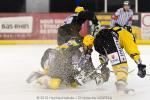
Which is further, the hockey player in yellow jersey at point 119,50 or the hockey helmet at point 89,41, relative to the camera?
the hockey helmet at point 89,41

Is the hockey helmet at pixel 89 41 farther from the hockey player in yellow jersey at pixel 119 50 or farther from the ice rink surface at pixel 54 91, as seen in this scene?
the ice rink surface at pixel 54 91

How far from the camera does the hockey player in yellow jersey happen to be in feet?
15.9

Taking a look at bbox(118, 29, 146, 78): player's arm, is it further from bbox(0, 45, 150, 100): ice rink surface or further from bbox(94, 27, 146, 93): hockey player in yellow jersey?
bbox(0, 45, 150, 100): ice rink surface

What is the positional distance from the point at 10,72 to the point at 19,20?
6.28m

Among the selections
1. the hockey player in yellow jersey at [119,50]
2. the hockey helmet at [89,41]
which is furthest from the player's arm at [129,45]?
the hockey helmet at [89,41]

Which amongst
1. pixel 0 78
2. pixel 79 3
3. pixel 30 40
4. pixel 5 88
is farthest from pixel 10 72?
pixel 79 3

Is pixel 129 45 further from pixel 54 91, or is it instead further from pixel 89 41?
pixel 54 91

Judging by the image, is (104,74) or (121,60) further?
(104,74)

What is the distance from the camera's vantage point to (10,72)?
20.5ft

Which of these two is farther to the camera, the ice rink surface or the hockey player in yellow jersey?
the hockey player in yellow jersey

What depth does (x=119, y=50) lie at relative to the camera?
4922mm

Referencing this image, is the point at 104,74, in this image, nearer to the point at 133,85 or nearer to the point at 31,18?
the point at 133,85

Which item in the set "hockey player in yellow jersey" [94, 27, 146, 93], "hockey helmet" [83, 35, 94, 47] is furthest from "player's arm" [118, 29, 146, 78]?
"hockey helmet" [83, 35, 94, 47]

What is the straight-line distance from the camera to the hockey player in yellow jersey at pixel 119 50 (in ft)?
15.9
